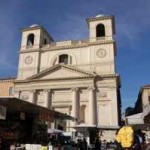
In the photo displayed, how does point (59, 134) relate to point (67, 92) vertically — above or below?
below

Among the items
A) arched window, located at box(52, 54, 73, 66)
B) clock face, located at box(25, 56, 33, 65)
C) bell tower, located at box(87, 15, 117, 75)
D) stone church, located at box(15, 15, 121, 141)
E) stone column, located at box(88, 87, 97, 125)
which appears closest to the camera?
stone column, located at box(88, 87, 97, 125)

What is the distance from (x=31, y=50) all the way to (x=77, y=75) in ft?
29.5

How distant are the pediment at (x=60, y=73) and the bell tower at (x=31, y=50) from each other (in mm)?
2117

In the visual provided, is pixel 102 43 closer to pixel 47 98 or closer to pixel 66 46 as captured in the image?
pixel 66 46

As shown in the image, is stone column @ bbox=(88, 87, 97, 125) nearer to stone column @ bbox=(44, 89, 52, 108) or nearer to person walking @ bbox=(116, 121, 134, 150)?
stone column @ bbox=(44, 89, 52, 108)

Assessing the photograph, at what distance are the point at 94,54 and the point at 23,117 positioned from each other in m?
25.7

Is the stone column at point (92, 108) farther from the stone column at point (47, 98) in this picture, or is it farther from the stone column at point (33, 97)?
the stone column at point (33, 97)

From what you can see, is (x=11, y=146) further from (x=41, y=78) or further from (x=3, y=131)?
(x=41, y=78)

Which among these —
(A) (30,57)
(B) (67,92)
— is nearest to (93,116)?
(B) (67,92)

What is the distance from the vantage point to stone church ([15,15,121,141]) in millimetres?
34312

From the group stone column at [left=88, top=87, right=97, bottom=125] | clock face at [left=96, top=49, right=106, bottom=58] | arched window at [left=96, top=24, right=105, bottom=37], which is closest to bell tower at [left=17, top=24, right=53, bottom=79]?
arched window at [left=96, top=24, right=105, bottom=37]

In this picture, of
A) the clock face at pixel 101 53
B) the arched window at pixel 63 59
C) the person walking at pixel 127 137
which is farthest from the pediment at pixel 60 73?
the person walking at pixel 127 137

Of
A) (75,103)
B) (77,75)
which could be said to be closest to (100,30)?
(77,75)

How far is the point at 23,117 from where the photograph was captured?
12.3m
